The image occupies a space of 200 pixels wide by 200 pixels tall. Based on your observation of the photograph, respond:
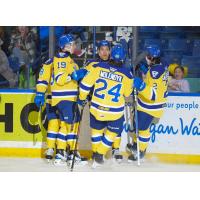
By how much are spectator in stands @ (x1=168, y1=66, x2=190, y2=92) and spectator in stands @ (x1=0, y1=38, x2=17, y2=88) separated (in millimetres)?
1939

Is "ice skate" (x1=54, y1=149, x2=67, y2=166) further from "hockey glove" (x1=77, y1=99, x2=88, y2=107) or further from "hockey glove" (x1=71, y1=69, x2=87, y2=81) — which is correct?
"hockey glove" (x1=71, y1=69, x2=87, y2=81)

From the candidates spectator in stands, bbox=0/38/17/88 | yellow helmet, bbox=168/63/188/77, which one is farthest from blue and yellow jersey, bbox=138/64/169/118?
spectator in stands, bbox=0/38/17/88

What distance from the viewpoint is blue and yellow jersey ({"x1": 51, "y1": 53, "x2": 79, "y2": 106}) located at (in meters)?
7.25

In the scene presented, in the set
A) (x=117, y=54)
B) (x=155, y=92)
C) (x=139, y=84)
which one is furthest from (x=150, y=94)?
(x=117, y=54)

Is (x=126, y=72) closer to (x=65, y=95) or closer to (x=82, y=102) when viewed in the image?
(x=82, y=102)

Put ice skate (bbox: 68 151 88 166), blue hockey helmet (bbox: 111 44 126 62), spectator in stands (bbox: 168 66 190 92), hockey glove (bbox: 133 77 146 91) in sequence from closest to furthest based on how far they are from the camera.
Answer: blue hockey helmet (bbox: 111 44 126 62)
hockey glove (bbox: 133 77 146 91)
ice skate (bbox: 68 151 88 166)
spectator in stands (bbox: 168 66 190 92)

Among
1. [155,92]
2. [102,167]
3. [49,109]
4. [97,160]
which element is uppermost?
[155,92]

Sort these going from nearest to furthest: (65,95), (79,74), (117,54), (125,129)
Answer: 1. (117,54)
2. (79,74)
3. (65,95)
4. (125,129)

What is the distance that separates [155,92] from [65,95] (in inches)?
38.9

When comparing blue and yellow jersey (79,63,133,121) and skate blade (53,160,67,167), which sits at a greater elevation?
blue and yellow jersey (79,63,133,121)

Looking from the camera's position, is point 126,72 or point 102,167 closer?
point 126,72

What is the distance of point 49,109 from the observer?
7.63 meters

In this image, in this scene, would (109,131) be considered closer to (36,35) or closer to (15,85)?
(15,85)

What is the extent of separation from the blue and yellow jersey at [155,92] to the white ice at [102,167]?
0.57m
